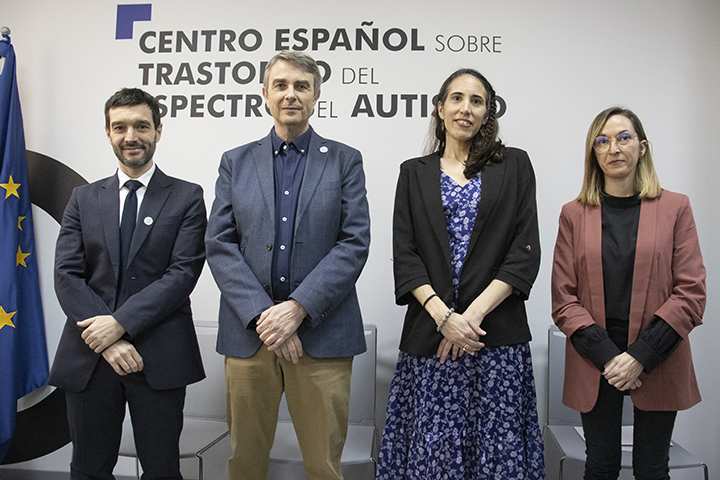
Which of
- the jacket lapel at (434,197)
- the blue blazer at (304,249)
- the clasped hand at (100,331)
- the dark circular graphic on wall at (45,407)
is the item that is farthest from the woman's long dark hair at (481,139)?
the dark circular graphic on wall at (45,407)

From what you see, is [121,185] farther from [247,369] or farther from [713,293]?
[713,293]

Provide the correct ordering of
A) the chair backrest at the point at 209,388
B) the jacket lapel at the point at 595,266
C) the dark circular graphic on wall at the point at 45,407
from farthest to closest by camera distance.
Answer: the dark circular graphic on wall at the point at 45,407, the chair backrest at the point at 209,388, the jacket lapel at the point at 595,266

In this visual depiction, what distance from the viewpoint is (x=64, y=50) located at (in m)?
3.24

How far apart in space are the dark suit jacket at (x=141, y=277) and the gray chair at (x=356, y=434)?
1.95 feet

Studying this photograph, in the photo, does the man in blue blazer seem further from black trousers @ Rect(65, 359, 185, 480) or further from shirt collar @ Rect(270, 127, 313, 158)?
black trousers @ Rect(65, 359, 185, 480)

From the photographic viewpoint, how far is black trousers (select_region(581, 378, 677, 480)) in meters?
1.93

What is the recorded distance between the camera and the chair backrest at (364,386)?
8.95 ft

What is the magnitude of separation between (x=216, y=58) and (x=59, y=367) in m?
2.01

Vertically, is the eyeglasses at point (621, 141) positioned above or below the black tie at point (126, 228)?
above

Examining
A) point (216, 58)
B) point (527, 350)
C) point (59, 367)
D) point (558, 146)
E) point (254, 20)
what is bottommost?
point (59, 367)

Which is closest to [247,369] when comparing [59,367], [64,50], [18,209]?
[59,367]

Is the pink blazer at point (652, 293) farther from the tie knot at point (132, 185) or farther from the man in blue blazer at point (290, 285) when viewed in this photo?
the tie knot at point (132, 185)

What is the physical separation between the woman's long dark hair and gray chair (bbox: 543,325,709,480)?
1185 millimetres

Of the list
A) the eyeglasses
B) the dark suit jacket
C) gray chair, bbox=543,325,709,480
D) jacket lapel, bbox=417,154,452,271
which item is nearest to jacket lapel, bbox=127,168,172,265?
the dark suit jacket
